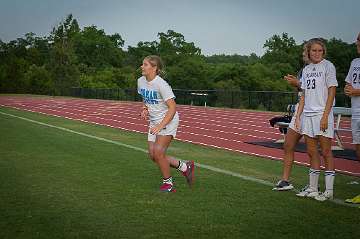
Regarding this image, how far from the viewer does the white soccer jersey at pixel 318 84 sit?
7.02 metres

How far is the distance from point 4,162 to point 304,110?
5244mm

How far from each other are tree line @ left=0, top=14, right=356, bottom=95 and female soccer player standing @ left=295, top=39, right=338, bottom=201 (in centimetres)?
4652

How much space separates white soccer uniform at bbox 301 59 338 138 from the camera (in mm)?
7027

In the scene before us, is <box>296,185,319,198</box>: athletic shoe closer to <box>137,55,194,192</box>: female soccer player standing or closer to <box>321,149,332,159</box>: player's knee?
<box>321,149,332,159</box>: player's knee

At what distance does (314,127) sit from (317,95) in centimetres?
40

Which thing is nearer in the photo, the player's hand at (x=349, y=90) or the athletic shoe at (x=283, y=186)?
the player's hand at (x=349, y=90)

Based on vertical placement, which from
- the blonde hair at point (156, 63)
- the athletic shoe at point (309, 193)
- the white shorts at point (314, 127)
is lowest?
the athletic shoe at point (309, 193)

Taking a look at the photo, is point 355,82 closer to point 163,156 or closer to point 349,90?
point 349,90

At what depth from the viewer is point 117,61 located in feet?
380

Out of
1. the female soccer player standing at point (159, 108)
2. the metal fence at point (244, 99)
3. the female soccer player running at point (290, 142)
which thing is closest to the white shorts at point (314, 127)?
the female soccer player running at point (290, 142)

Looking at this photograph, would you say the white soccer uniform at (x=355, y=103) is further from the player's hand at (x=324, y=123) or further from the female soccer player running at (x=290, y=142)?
the female soccer player running at (x=290, y=142)

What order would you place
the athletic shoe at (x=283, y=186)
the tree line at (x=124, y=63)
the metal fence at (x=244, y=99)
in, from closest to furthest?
the athletic shoe at (x=283, y=186)
the metal fence at (x=244, y=99)
the tree line at (x=124, y=63)

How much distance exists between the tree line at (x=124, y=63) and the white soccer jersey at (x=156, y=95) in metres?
46.7

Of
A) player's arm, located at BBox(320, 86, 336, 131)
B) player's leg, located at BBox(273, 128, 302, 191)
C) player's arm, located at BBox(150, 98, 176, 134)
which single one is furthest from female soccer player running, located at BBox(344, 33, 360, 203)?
player's arm, located at BBox(150, 98, 176, 134)
